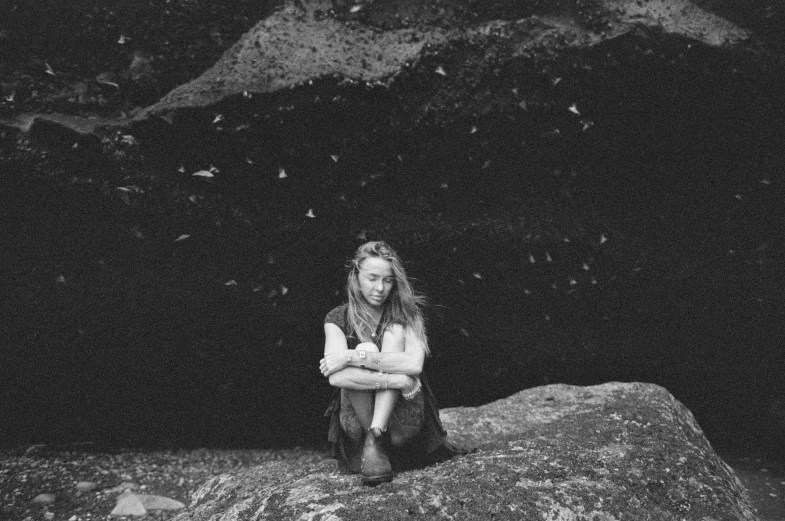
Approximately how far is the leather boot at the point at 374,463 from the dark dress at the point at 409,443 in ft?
0.62

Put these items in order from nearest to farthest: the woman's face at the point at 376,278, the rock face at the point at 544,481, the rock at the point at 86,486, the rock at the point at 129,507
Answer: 1. the rock face at the point at 544,481
2. the woman's face at the point at 376,278
3. the rock at the point at 129,507
4. the rock at the point at 86,486

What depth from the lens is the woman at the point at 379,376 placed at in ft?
9.80

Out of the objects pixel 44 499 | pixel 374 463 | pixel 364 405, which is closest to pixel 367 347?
pixel 364 405

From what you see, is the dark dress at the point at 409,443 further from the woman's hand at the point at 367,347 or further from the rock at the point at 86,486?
the rock at the point at 86,486

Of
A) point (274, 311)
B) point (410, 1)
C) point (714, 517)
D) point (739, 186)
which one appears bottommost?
point (714, 517)

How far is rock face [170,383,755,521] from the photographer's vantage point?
280 centimetres

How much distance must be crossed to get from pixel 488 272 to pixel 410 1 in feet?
7.98

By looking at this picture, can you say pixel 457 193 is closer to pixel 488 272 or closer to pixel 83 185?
pixel 488 272

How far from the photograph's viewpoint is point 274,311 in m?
5.46

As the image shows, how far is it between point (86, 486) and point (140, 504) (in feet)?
2.31

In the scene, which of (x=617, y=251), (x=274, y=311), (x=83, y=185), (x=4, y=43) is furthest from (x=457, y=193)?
(x=4, y=43)

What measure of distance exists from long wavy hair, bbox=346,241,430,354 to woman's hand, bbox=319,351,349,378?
24 cm

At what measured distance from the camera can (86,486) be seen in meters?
5.04

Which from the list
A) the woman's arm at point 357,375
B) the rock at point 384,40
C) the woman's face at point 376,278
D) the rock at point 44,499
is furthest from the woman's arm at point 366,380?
the rock at point 44,499
